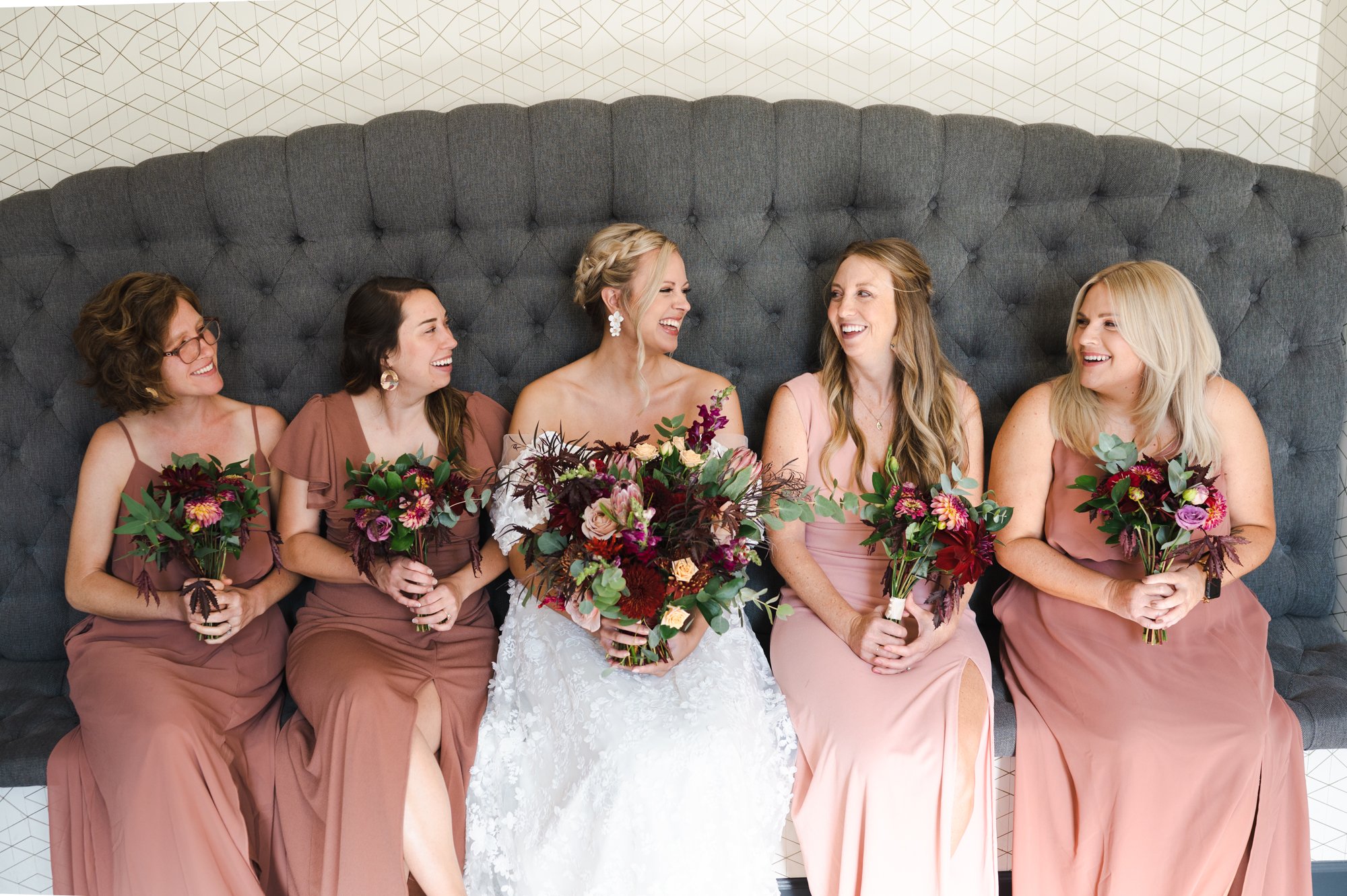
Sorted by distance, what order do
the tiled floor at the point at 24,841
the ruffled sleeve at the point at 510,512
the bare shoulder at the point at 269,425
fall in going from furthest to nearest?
the bare shoulder at the point at 269,425 < the ruffled sleeve at the point at 510,512 < the tiled floor at the point at 24,841

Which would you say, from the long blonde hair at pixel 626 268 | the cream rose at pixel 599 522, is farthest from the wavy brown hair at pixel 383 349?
the cream rose at pixel 599 522

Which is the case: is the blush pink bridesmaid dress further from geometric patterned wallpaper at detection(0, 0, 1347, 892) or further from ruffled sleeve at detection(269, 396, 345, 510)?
geometric patterned wallpaper at detection(0, 0, 1347, 892)

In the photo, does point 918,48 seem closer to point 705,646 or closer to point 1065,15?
point 1065,15

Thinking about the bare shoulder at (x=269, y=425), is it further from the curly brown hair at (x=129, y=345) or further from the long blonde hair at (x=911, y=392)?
the long blonde hair at (x=911, y=392)

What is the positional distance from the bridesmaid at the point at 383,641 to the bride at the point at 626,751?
0.36 feet

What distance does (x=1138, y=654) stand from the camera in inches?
94.9

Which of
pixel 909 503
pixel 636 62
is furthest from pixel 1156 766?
pixel 636 62

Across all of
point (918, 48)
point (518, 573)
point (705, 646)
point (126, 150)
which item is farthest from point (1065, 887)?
point (126, 150)

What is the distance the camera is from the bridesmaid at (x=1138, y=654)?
2.21 meters

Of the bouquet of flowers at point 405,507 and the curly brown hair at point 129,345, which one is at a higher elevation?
the curly brown hair at point 129,345

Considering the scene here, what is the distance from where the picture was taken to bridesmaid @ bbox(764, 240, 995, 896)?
2.18 m

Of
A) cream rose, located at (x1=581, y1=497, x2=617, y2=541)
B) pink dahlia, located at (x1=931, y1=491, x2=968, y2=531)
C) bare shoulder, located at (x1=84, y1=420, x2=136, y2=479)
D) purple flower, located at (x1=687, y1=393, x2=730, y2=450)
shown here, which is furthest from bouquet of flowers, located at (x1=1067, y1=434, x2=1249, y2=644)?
bare shoulder, located at (x1=84, y1=420, x2=136, y2=479)

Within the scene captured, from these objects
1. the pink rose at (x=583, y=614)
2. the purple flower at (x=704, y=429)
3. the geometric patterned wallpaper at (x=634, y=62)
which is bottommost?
the pink rose at (x=583, y=614)

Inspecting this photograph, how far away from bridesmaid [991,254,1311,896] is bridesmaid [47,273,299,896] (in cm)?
203
